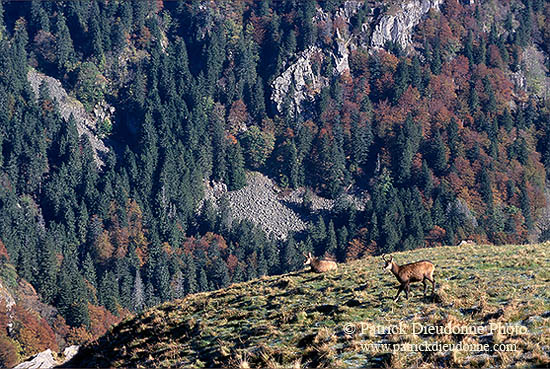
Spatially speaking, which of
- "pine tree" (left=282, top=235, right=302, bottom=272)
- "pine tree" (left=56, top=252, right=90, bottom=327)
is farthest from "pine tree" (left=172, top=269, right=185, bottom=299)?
"pine tree" (left=282, top=235, right=302, bottom=272)

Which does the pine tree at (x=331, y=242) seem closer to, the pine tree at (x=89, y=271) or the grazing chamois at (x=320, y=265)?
the pine tree at (x=89, y=271)

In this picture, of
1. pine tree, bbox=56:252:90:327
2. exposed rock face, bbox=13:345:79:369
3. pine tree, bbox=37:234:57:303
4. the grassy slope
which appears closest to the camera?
the grassy slope

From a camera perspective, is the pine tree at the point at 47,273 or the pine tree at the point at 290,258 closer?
the pine tree at the point at 47,273

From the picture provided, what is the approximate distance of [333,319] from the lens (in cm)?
3369

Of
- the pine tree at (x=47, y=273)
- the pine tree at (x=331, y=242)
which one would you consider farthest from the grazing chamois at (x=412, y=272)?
the pine tree at (x=331, y=242)

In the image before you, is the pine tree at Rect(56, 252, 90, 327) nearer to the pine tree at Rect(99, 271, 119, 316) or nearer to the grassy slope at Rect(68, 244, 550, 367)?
the pine tree at Rect(99, 271, 119, 316)

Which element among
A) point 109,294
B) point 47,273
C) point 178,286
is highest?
point 47,273

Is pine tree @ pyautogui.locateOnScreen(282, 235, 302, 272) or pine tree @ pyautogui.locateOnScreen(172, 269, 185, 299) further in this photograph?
pine tree @ pyautogui.locateOnScreen(282, 235, 302, 272)

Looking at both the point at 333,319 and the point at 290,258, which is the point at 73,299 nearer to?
the point at 290,258

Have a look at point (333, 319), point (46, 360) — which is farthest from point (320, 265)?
point (46, 360)

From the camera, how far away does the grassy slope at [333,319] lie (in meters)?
29.2

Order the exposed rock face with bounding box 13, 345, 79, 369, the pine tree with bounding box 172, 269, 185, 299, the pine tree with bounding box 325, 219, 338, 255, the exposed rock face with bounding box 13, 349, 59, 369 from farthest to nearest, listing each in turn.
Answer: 1. the pine tree with bounding box 325, 219, 338, 255
2. the pine tree with bounding box 172, 269, 185, 299
3. the exposed rock face with bounding box 13, 345, 79, 369
4. the exposed rock face with bounding box 13, 349, 59, 369

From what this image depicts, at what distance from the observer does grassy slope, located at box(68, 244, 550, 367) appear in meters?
29.2

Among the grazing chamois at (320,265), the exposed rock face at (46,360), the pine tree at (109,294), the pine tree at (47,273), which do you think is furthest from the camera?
the pine tree at (109,294)
